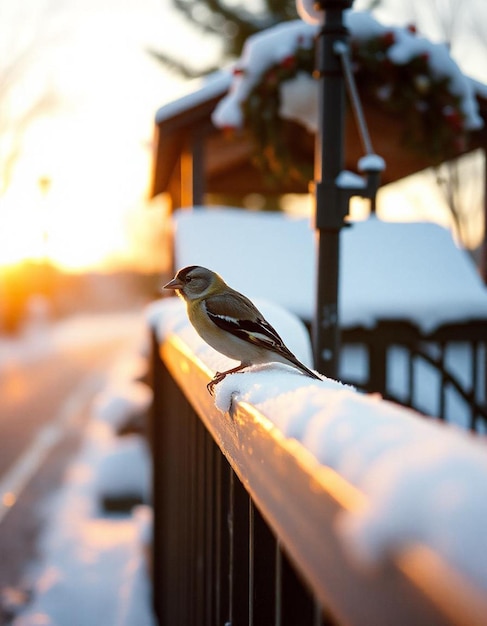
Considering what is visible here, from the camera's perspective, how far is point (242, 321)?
1953 millimetres

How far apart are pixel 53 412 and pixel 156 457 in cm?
1065

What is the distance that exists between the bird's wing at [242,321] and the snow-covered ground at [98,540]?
2.89 m

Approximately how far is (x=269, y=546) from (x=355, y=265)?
4952mm

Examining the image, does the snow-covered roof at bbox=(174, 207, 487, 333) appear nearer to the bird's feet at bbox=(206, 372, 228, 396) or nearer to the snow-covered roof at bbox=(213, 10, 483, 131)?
the snow-covered roof at bbox=(213, 10, 483, 131)

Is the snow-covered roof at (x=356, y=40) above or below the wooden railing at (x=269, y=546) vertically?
above

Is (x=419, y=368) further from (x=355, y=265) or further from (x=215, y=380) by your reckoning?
(x=215, y=380)

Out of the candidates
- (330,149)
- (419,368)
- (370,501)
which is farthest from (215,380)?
(419,368)

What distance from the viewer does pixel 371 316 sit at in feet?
17.7

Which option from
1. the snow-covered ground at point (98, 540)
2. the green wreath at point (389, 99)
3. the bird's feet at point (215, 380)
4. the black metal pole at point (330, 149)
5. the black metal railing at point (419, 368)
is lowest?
the snow-covered ground at point (98, 540)

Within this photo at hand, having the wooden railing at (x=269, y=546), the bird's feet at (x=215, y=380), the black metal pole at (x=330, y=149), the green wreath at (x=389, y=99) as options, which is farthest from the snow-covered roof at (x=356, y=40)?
the bird's feet at (x=215, y=380)

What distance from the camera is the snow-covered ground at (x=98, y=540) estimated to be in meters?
4.77

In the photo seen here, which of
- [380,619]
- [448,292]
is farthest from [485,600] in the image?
[448,292]

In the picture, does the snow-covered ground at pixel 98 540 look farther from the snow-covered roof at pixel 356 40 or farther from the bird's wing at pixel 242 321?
the snow-covered roof at pixel 356 40

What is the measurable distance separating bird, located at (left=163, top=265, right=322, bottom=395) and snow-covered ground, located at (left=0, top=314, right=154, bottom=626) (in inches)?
111
